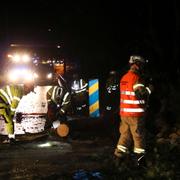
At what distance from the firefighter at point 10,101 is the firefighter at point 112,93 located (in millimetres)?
4975

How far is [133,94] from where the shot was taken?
8703 millimetres

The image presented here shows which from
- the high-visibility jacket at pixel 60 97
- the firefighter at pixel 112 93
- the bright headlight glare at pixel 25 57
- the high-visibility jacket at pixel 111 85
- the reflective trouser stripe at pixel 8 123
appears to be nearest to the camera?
the reflective trouser stripe at pixel 8 123

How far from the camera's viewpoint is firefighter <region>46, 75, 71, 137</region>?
12.2 metres

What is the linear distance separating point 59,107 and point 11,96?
154cm

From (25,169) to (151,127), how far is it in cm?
490

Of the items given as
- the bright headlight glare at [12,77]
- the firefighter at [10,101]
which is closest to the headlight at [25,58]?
the bright headlight glare at [12,77]

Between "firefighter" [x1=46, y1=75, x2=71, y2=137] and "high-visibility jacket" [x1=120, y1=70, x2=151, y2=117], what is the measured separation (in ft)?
11.6

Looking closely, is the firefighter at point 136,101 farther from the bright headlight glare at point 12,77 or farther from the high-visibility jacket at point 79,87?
the bright headlight glare at point 12,77

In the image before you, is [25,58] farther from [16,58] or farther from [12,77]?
[12,77]

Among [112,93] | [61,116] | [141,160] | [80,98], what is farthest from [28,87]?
[112,93]

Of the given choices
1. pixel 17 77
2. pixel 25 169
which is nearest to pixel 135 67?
pixel 25 169

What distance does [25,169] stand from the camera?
→ 28.7 ft

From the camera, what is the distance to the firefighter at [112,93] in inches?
649

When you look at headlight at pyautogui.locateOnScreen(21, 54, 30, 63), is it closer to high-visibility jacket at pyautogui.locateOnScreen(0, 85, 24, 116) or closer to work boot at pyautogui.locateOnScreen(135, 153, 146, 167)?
high-visibility jacket at pyautogui.locateOnScreen(0, 85, 24, 116)
